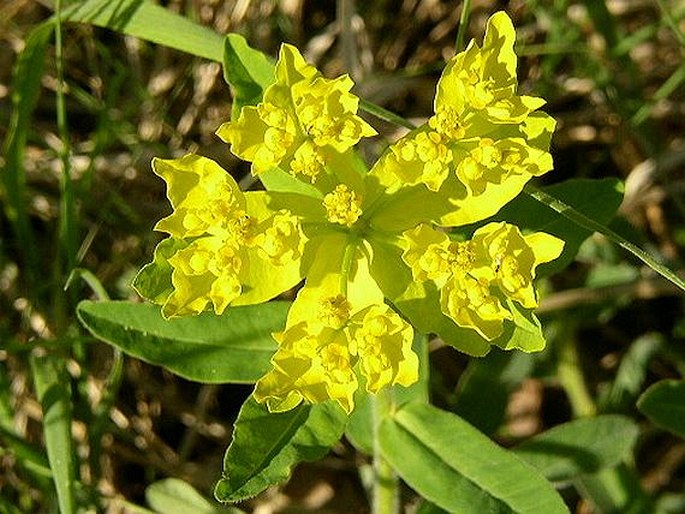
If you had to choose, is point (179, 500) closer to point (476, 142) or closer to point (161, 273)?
point (161, 273)

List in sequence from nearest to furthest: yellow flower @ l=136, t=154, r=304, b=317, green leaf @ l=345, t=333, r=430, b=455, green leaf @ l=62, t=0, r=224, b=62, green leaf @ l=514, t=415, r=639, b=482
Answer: yellow flower @ l=136, t=154, r=304, b=317 → green leaf @ l=345, t=333, r=430, b=455 → green leaf @ l=62, t=0, r=224, b=62 → green leaf @ l=514, t=415, r=639, b=482

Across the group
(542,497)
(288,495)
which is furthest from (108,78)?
(542,497)

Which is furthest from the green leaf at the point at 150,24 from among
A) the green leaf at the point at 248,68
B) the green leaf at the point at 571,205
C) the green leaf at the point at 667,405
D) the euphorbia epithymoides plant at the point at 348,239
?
the green leaf at the point at 667,405

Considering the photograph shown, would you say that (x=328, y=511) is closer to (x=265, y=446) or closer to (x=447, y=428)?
(x=447, y=428)

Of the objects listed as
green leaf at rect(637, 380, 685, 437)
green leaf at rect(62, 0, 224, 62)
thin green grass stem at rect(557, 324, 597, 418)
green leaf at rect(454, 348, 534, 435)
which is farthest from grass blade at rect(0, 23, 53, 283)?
green leaf at rect(637, 380, 685, 437)

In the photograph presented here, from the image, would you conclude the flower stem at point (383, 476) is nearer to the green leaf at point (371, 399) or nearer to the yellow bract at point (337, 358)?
the green leaf at point (371, 399)

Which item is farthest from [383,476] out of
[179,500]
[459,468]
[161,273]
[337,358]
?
[161,273]

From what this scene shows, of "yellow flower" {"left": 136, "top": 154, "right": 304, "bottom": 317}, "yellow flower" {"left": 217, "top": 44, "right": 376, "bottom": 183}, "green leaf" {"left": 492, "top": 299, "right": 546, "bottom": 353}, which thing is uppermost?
"yellow flower" {"left": 217, "top": 44, "right": 376, "bottom": 183}

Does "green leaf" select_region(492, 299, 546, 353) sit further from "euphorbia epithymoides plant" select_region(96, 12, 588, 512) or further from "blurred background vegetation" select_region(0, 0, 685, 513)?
"blurred background vegetation" select_region(0, 0, 685, 513)
